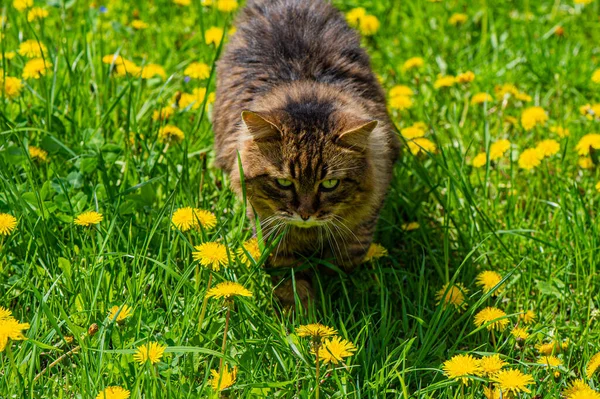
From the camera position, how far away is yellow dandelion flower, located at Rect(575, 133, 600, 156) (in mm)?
3693

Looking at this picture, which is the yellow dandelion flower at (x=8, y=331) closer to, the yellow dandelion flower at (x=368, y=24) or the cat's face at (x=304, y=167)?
the cat's face at (x=304, y=167)

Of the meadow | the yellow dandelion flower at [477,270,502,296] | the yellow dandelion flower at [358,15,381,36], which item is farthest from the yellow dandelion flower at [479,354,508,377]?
the yellow dandelion flower at [358,15,381,36]

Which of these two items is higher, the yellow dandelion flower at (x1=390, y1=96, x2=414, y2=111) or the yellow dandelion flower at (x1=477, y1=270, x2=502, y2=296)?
the yellow dandelion flower at (x1=390, y1=96, x2=414, y2=111)

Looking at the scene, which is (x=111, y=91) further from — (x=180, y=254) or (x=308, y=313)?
(x=308, y=313)

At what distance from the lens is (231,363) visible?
2.67 meters

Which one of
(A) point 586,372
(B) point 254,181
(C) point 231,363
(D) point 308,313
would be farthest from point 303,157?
(A) point 586,372

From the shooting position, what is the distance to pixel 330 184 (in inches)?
120

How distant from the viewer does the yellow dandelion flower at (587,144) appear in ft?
12.1

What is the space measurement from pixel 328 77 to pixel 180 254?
104cm

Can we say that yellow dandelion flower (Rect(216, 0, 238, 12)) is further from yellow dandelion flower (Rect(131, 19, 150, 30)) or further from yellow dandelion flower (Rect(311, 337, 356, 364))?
yellow dandelion flower (Rect(311, 337, 356, 364))

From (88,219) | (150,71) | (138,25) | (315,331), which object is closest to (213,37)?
(150,71)

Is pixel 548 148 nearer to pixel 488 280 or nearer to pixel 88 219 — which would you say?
pixel 488 280

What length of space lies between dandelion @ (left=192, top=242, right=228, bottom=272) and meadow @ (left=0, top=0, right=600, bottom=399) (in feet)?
0.03

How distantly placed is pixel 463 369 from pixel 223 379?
758 mm
